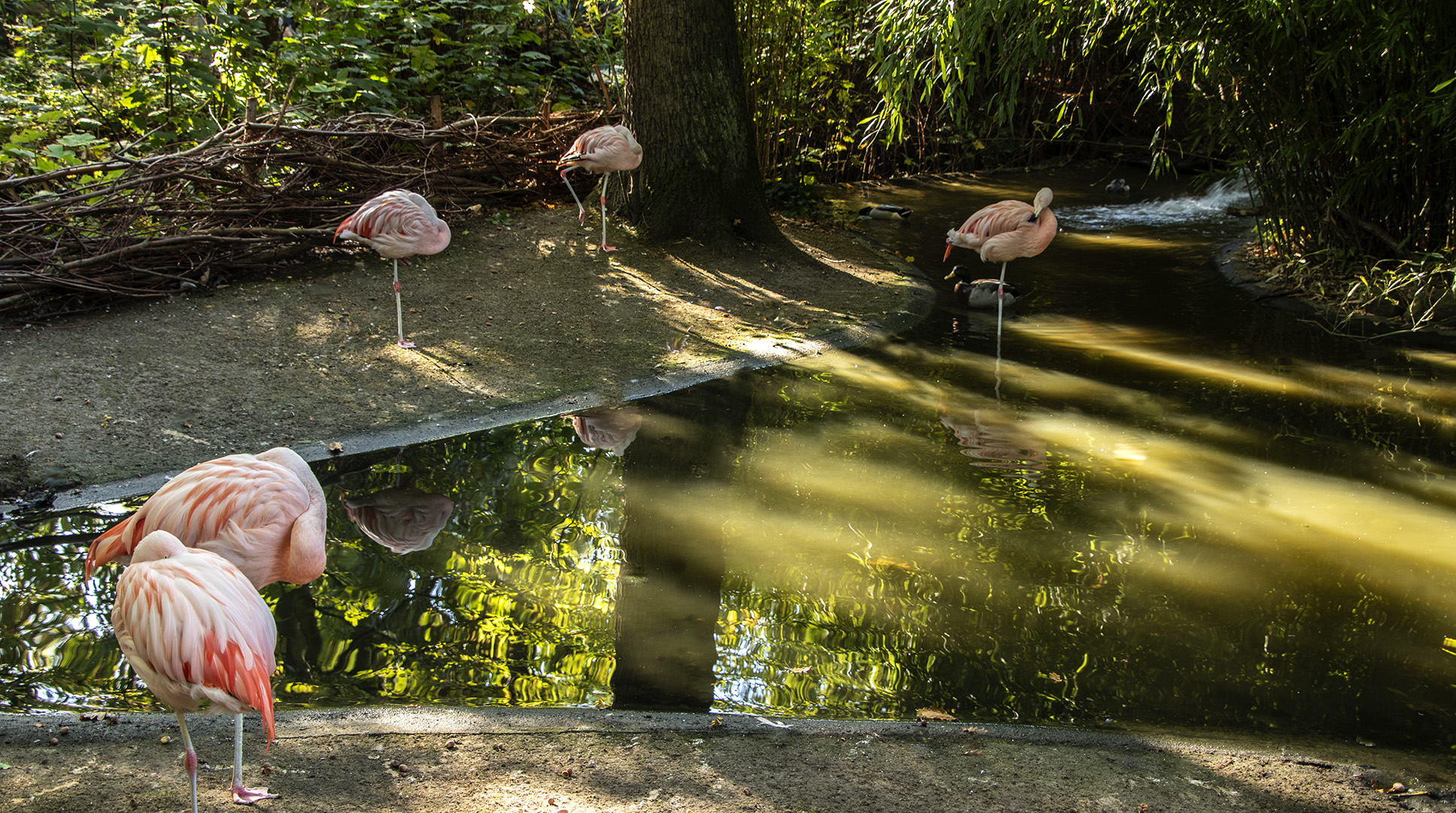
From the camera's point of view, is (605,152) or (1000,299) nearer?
(1000,299)

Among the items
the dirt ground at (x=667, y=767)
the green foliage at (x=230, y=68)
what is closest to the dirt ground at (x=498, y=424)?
the dirt ground at (x=667, y=767)

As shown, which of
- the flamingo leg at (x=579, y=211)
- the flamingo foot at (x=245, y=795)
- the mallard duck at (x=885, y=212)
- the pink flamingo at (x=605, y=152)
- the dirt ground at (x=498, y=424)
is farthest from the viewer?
the mallard duck at (x=885, y=212)

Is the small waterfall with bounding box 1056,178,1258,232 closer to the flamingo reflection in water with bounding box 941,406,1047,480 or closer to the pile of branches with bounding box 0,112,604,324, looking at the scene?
the flamingo reflection in water with bounding box 941,406,1047,480

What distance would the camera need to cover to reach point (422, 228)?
5.66 m

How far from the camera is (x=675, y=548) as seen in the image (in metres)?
3.79

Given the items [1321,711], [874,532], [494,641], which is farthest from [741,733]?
[1321,711]

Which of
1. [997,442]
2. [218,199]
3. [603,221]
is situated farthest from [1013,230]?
[218,199]

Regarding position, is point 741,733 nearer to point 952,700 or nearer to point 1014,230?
point 952,700

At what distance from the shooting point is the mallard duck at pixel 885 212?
10.1m

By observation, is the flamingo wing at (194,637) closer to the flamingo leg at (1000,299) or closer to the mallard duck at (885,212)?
the flamingo leg at (1000,299)

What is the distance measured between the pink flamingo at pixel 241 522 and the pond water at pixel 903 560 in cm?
32

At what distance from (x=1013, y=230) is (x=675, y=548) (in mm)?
3911

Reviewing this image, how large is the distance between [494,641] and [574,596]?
37 centimetres

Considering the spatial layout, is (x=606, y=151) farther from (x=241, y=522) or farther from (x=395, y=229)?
(x=241, y=522)
